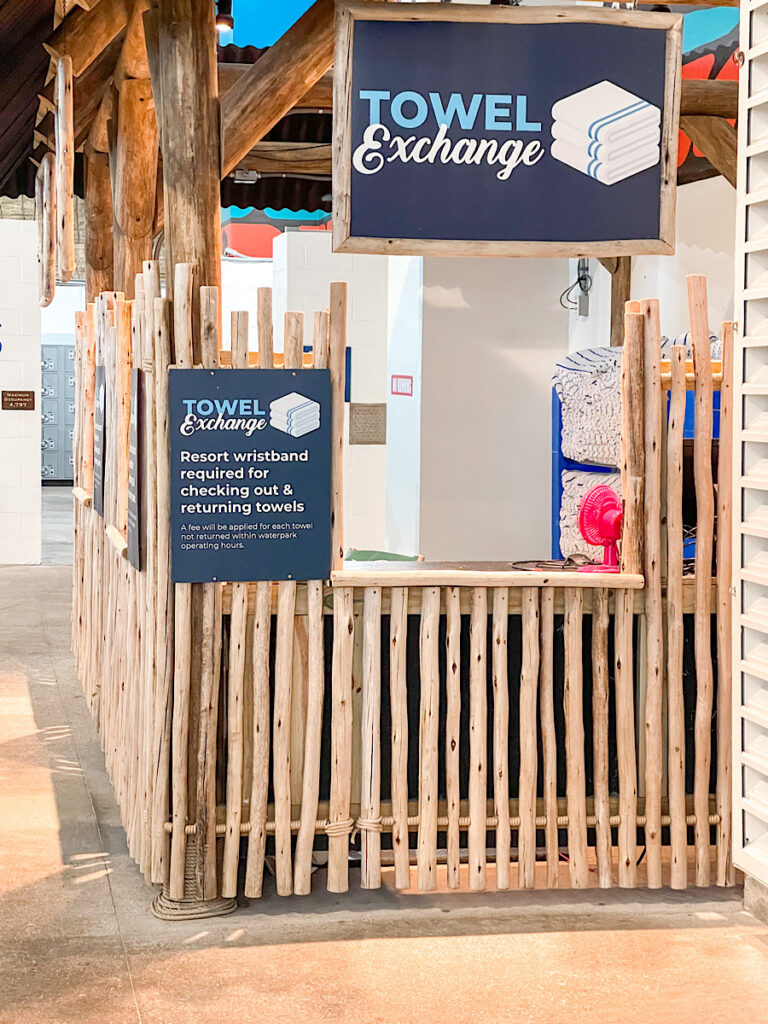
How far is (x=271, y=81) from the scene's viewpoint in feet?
16.0

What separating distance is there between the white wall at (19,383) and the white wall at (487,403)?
4.33m

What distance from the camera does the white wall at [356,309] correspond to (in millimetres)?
10961

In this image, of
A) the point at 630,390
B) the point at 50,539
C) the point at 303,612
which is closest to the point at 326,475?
the point at 303,612

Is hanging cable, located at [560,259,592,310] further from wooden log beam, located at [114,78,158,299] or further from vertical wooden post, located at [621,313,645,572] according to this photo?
vertical wooden post, located at [621,313,645,572]

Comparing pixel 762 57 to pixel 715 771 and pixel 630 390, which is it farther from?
pixel 715 771

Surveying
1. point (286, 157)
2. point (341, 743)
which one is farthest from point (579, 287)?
point (341, 743)

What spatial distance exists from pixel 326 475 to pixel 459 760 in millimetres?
1039

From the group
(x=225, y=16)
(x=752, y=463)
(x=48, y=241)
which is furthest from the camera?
(x=225, y=16)

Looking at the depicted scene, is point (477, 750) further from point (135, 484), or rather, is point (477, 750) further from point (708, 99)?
point (708, 99)

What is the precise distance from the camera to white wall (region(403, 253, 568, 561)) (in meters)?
8.76

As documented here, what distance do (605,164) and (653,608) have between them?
4.59ft

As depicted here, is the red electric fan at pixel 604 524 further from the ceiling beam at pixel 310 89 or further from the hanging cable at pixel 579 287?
the hanging cable at pixel 579 287

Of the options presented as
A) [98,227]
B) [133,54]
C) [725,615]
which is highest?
[133,54]

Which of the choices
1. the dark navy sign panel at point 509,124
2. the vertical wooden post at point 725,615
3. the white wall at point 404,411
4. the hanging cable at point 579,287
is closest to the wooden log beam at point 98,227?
the white wall at point 404,411
